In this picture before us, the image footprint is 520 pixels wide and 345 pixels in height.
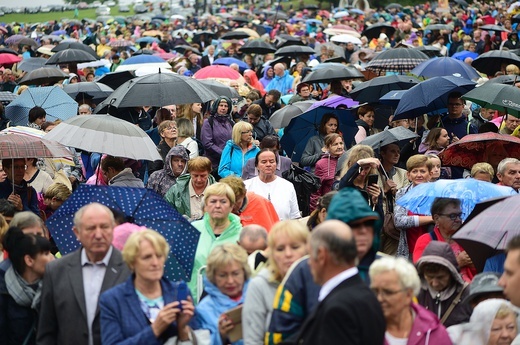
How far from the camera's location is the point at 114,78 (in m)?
18.4

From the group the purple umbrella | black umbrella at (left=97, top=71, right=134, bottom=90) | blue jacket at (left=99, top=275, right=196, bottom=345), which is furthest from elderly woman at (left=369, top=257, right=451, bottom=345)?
black umbrella at (left=97, top=71, right=134, bottom=90)

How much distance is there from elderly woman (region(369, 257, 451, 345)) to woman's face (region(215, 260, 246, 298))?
1041 mm

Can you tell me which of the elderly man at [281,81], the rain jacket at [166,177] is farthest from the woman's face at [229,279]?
the elderly man at [281,81]

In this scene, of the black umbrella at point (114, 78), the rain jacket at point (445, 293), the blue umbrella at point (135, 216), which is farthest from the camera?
the black umbrella at point (114, 78)

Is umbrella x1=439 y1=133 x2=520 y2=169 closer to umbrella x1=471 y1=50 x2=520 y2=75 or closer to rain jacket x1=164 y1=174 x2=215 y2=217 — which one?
rain jacket x1=164 y1=174 x2=215 y2=217

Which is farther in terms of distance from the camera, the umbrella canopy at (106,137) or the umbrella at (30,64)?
the umbrella at (30,64)

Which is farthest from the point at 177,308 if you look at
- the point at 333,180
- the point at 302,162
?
the point at 302,162

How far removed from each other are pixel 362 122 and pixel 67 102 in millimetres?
4155

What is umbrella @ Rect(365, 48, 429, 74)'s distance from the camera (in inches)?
668

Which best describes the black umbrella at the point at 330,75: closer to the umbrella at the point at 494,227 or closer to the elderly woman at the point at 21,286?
the umbrella at the point at 494,227

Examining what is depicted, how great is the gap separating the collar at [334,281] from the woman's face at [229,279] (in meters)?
1.37

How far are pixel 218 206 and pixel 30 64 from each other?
53.3 feet

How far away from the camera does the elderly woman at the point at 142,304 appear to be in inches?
221

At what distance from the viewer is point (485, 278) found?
639 centimetres
